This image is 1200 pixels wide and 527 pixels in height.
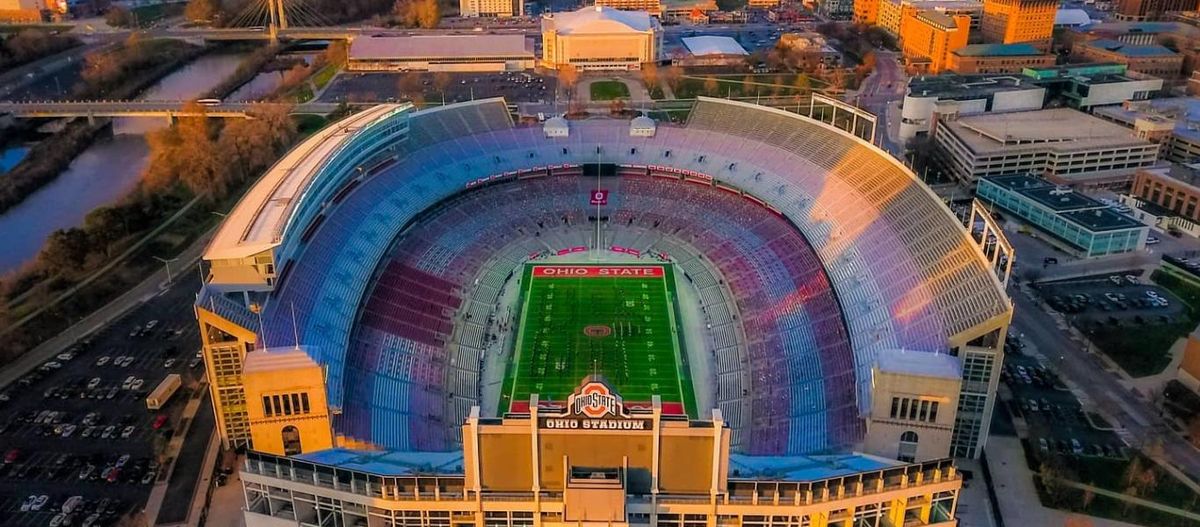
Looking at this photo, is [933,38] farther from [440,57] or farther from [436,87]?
[440,57]

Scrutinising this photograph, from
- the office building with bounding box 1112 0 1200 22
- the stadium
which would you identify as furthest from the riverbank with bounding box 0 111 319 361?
the office building with bounding box 1112 0 1200 22

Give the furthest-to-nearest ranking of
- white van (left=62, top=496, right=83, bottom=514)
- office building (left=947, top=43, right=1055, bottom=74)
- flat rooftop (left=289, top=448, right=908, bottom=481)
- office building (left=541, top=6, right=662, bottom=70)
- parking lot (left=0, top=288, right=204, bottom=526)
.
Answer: office building (left=541, top=6, right=662, bottom=70) → office building (left=947, top=43, right=1055, bottom=74) → parking lot (left=0, top=288, right=204, bottom=526) → white van (left=62, top=496, right=83, bottom=514) → flat rooftop (left=289, top=448, right=908, bottom=481)

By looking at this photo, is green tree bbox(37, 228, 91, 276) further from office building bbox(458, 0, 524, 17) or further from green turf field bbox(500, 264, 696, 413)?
office building bbox(458, 0, 524, 17)

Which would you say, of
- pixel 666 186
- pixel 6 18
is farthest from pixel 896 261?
pixel 6 18

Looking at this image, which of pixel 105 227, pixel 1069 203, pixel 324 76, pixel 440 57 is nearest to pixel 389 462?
pixel 105 227

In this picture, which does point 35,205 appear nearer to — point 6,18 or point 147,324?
point 147,324

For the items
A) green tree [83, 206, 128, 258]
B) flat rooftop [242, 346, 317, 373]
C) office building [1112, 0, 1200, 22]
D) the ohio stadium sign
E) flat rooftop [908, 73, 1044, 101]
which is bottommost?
green tree [83, 206, 128, 258]

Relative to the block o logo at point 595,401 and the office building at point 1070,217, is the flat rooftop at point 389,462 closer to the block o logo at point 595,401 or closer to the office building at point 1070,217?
the block o logo at point 595,401
